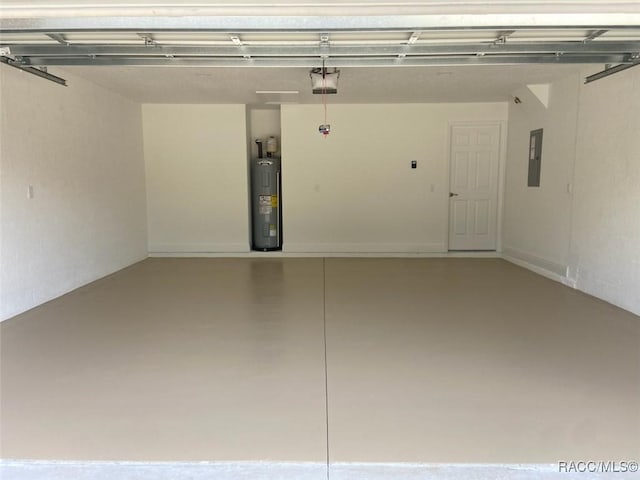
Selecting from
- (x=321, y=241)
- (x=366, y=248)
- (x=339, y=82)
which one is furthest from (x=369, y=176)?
(x=339, y=82)

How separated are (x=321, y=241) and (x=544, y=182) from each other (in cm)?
343

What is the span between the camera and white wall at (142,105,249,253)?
715cm

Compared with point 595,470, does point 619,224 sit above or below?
above

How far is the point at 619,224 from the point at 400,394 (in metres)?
3.16

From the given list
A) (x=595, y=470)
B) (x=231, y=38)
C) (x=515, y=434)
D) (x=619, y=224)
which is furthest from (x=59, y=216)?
(x=619, y=224)

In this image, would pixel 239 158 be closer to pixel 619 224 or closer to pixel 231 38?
pixel 231 38

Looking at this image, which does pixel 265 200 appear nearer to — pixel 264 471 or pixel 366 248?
pixel 366 248

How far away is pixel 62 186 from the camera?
4883mm

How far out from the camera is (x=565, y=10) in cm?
221

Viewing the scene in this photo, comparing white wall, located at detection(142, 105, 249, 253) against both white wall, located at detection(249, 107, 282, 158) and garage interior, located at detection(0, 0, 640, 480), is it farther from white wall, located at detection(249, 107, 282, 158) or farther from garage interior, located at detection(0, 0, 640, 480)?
white wall, located at detection(249, 107, 282, 158)

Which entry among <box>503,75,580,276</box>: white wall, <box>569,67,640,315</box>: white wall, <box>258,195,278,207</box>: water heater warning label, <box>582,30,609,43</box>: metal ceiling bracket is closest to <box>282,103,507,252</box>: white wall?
<box>258,195,278,207</box>: water heater warning label

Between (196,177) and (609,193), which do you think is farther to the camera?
(196,177)

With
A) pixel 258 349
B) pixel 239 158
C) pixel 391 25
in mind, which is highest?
pixel 391 25

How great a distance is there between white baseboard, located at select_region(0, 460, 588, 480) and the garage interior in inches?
0.5
